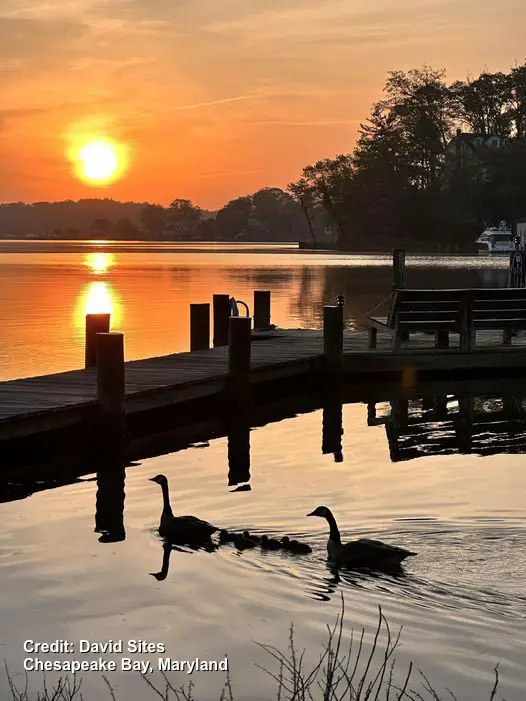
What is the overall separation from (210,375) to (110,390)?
3.46 meters

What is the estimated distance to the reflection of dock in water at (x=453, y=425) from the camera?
1831cm

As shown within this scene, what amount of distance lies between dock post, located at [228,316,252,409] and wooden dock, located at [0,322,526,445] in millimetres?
185

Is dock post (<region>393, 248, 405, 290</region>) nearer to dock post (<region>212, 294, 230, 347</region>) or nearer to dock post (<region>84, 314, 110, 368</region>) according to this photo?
dock post (<region>212, 294, 230, 347</region>)

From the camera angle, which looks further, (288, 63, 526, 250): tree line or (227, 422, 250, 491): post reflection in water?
(288, 63, 526, 250): tree line

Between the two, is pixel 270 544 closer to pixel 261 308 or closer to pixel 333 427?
pixel 333 427

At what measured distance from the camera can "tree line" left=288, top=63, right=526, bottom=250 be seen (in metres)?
141

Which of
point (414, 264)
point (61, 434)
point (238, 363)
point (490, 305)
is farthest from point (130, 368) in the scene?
point (414, 264)

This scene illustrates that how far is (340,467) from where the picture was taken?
667 inches

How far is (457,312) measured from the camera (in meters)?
23.4

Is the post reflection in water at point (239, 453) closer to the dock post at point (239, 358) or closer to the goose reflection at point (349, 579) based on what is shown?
the dock post at point (239, 358)

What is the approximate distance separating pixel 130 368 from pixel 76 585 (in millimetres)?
10487

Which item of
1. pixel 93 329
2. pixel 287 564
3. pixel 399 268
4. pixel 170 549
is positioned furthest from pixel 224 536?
pixel 399 268

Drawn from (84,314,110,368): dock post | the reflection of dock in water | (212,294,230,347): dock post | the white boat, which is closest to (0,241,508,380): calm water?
(212,294,230,347): dock post

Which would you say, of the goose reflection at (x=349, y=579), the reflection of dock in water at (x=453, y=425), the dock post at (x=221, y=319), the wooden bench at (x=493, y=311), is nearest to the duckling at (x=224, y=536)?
the goose reflection at (x=349, y=579)
